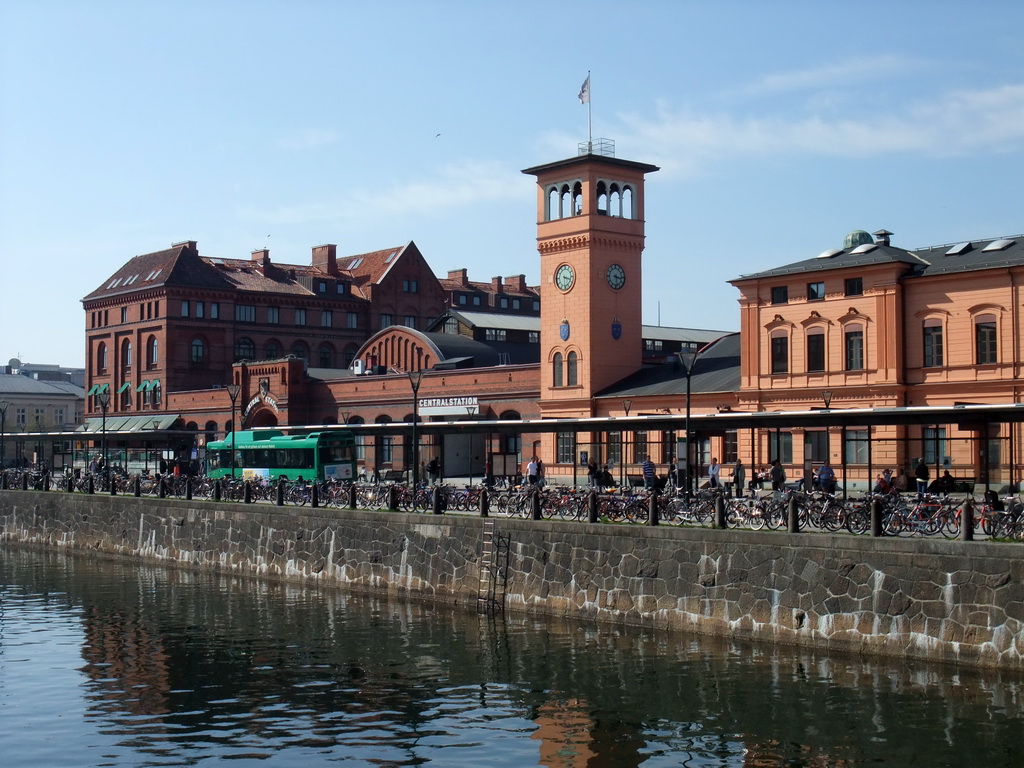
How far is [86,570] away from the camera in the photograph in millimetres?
45969

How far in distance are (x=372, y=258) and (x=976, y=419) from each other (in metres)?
84.7

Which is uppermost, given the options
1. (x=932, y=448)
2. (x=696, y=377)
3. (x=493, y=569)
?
(x=696, y=377)

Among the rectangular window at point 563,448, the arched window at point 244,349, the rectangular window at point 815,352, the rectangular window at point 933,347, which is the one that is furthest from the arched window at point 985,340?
the arched window at point 244,349

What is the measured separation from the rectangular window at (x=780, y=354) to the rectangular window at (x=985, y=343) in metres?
8.52

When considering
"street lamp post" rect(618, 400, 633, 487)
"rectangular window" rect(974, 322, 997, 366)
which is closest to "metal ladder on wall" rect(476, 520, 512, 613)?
"street lamp post" rect(618, 400, 633, 487)

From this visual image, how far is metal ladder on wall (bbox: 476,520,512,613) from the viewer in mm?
32750

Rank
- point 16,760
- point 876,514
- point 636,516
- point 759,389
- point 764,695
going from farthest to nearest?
point 759,389
point 636,516
point 876,514
point 764,695
point 16,760

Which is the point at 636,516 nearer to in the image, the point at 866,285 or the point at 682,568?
the point at 682,568

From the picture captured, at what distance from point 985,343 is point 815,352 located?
293 inches

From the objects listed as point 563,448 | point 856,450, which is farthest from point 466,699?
point 563,448

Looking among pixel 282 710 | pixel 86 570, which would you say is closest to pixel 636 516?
pixel 282 710

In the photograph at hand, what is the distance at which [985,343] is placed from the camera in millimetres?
50312

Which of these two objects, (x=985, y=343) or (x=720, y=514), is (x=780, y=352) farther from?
(x=720, y=514)

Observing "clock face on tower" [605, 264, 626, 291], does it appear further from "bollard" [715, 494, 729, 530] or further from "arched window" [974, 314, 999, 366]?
"bollard" [715, 494, 729, 530]
